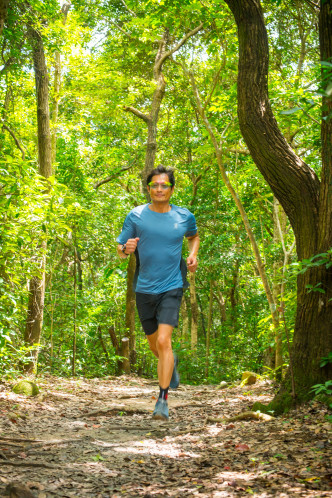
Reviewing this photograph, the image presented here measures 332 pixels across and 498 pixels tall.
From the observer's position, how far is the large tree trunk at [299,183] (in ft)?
14.0

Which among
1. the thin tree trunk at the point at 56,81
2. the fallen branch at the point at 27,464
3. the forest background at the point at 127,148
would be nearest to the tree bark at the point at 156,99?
the forest background at the point at 127,148

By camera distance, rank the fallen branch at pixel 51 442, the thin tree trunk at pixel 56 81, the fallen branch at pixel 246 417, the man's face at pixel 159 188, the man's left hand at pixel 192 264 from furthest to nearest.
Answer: the thin tree trunk at pixel 56 81, the man's face at pixel 159 188, the man's left hand at pixel 192 264, the fallen branch at pixel 246 417, the fallen branch at pixel 51 442

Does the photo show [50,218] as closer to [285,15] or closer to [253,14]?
[253,14]

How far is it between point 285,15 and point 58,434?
1171 cm

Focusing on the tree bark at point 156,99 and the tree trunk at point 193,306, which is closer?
the tree bark at point 156,99

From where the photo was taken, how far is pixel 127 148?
18281 mm

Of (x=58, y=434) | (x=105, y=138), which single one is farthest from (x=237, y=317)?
(x=58, y=434)

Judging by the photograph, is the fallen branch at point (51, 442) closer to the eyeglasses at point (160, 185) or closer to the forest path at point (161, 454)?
the forest path at point (161, 454)

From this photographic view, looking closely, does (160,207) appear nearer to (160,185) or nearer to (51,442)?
(160,185)

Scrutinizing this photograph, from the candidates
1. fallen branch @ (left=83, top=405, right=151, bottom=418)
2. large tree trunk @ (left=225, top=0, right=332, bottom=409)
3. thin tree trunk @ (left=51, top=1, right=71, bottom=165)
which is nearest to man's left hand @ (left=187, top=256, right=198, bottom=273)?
large tree trunk @ (left=225, top=0, right=332, bottom=409)

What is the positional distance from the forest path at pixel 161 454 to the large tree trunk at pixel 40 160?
11.0 feet

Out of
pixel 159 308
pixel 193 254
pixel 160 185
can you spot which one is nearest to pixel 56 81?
pixel 160 185

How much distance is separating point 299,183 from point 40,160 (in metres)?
5.95

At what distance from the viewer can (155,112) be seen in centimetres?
1387
